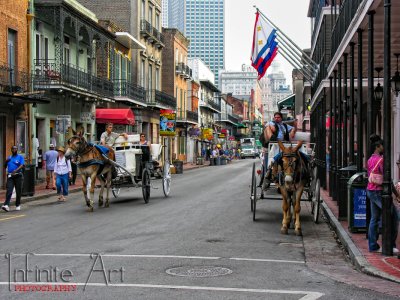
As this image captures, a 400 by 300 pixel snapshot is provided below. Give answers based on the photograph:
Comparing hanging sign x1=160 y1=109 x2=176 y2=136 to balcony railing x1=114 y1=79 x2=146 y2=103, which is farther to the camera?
balcony railing x1=114 y1=79 x2=146 y2=103

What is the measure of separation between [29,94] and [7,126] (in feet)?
6.44

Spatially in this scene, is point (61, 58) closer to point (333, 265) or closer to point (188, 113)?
point (333, 265)

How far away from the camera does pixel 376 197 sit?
981cm

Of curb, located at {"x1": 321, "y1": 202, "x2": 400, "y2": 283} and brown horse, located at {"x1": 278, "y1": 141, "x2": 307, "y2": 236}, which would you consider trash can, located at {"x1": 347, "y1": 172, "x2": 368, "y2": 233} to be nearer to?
curb, located at {"x1": 321, "y1": 202, "x2": 400, "y2": 283}

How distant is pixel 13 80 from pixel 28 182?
5338 millimetres

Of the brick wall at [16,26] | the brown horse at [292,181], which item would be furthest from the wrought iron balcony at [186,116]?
the brown horse at [292,181]

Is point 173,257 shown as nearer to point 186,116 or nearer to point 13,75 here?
point 13,75

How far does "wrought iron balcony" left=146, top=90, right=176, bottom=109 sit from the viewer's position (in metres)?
48.6

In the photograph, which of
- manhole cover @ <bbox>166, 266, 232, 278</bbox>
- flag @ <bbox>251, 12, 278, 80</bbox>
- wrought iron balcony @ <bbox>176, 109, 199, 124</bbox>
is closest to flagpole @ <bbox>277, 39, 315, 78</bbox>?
flag @ <bbox>251, 12, 278, 80</bbox>

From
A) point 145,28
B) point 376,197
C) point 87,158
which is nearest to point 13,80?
point 87,158

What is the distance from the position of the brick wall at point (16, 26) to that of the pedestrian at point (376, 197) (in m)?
17.5

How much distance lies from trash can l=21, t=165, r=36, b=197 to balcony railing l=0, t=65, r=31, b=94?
4.08 meters

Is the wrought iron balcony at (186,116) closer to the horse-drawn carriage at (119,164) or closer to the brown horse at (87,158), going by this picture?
the horse-drawn carriage at (119,164)

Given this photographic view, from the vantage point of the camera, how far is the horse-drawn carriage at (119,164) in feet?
51.9
